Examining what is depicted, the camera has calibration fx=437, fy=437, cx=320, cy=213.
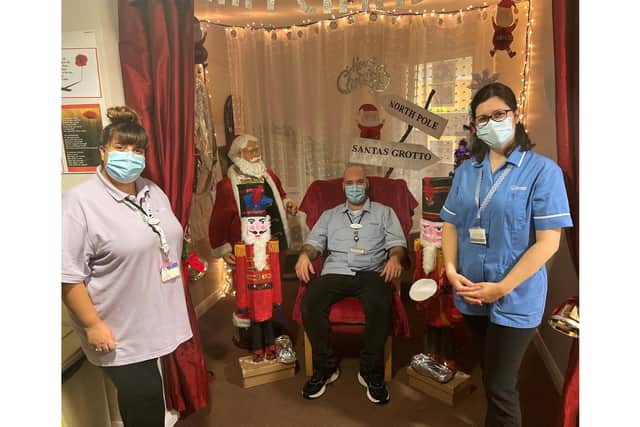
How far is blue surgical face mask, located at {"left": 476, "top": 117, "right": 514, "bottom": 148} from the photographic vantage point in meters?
1.66

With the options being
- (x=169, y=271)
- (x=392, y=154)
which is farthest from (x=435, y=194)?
(x=169, y=271)

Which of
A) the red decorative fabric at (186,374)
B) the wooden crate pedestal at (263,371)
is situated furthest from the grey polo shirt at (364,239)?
the red decorative fabric at (186,374)

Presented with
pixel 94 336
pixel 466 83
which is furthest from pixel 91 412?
pixel 466 83

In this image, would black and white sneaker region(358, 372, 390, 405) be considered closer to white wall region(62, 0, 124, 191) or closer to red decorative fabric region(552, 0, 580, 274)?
red decorative fabric region(552, 0, 580, 274)

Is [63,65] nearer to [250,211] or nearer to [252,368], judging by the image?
[250,211]

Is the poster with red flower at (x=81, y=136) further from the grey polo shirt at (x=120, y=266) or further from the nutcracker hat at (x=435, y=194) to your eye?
the nutcracker hat at (x=435, y=194)

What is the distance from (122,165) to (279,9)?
2814mm

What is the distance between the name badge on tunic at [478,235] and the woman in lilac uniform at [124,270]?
3.87ft

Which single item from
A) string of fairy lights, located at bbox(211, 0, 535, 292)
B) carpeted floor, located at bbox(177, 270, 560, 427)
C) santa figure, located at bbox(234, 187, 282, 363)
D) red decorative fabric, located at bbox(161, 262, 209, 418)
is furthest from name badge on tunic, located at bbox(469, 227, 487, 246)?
string of fairy lights, located at bbox(211, 0, 535, 292)

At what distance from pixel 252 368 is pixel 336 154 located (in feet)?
7.70

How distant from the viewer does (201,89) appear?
3.46m

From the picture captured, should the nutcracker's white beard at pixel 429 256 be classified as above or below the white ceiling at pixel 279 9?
below

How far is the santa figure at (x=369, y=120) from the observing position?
3.10 metres

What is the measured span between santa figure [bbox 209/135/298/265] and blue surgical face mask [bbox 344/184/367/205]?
0.51 metres
